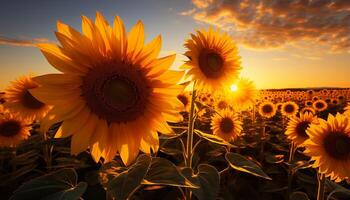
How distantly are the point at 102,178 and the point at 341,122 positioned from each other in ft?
11.0

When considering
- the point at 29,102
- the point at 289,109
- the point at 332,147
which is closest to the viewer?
the point at 332,147

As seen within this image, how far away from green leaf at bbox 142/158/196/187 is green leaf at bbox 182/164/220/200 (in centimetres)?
24

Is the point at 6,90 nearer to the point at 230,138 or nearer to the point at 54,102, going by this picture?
the point at 54,102

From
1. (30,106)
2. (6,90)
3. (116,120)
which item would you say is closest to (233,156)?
(116,120)

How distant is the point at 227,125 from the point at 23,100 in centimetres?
536

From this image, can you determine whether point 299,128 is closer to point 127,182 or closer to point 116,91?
point 116,91

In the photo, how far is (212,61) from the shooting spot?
165 inches

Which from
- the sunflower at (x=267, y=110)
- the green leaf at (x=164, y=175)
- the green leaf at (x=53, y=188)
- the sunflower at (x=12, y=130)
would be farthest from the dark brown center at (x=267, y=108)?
the green leaf at (x=53, y=188)

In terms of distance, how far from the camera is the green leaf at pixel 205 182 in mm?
2164

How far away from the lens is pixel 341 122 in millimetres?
3904

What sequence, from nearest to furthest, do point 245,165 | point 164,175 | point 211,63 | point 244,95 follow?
1. point 164,175
2. point 245,165
3. point 211,63
4. point 244,95

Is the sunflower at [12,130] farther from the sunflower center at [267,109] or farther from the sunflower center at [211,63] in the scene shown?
the sunflower center at [267,109]

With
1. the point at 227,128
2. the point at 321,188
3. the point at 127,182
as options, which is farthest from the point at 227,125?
the point at 127,182

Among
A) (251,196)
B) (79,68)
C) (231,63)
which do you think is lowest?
(251,196)
